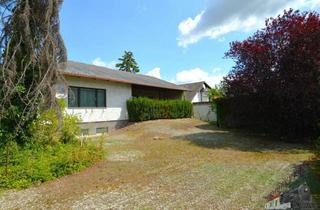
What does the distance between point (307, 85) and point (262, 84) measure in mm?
1784

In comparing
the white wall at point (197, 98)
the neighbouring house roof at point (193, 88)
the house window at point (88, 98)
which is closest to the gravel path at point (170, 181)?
the house window at point (88, 98)

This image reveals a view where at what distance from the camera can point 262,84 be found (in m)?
13.2

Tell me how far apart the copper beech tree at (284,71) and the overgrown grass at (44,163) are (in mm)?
7427

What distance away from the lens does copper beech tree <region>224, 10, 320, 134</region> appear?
12.0 meters

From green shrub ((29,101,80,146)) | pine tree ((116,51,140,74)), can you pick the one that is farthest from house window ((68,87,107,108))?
pine tree ((116,51,140,74))

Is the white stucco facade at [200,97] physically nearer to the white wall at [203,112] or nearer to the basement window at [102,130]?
the white wall at [203,112]

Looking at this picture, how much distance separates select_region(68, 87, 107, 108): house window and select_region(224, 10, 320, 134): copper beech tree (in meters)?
7.89

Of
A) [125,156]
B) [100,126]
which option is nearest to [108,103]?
[100,126]

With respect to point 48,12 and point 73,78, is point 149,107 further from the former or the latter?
point 48,12

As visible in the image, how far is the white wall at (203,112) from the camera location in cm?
2509

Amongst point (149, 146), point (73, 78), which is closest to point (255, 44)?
point (149, 146)

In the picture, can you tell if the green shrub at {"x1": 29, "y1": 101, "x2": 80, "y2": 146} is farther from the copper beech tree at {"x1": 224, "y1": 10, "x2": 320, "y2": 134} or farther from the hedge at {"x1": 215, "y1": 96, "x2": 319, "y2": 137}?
the hedge at {"x1": 215, "y1": 96, "x2": 319, "y2": 137}

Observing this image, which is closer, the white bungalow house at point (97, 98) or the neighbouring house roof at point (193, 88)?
the white bungalow house at point (97, 98)

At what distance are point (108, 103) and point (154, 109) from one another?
3.59 meters
